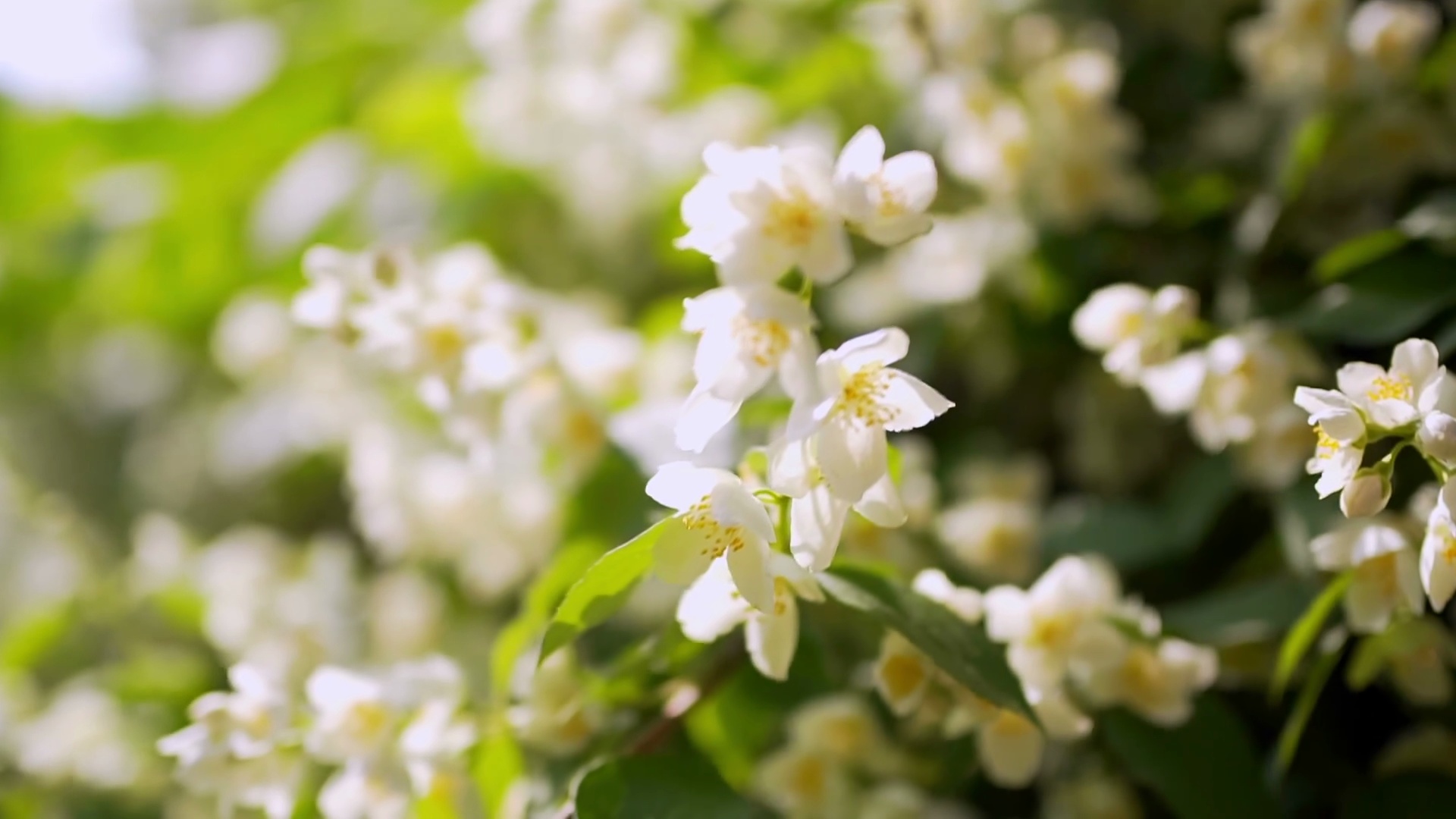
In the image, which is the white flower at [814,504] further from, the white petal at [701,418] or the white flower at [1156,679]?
the white flower at [1156,679]

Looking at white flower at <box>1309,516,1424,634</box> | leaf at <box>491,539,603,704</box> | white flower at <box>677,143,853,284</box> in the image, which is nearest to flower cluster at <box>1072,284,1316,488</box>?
white flower at <box>1309,516,1424,634</box>

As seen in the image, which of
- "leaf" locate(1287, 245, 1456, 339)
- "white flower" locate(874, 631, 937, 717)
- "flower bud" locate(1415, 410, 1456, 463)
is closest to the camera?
"flower bud" locate(1415, 410, 1456, 463)

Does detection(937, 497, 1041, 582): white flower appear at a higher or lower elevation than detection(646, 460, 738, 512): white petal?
lower

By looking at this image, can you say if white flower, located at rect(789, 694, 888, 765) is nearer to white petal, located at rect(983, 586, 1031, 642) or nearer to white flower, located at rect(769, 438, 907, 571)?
white petal, located at rect(983, 586, 1031, 642)

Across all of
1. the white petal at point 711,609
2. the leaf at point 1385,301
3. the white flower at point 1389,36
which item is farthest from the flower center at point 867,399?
the white flower at point 1389,36

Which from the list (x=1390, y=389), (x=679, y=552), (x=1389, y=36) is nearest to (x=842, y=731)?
(x=679, y=552)

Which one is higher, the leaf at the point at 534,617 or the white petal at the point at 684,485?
the white petal at the point at 684,485
